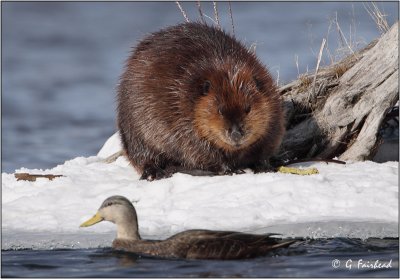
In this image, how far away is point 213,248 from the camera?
24.8ft

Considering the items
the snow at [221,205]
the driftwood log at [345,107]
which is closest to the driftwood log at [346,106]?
the driftwood log at [345,107]

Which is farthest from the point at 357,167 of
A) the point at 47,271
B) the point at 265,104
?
the point at 47,271

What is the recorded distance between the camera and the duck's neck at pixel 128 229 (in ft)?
26.2

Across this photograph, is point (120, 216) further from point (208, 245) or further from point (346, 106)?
point (346, 106)

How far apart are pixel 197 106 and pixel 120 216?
170cm

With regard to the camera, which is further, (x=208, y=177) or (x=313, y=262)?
(x=208, y=177)

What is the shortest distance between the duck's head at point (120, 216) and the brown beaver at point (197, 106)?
4.79ft

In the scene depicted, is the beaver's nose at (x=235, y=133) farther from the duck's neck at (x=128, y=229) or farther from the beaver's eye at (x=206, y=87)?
the duck's neck at (x=128, y=229)

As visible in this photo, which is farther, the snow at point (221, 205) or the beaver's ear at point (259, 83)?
the beaver's ear at point (259, 83)

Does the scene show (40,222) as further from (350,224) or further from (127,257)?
(350,224)

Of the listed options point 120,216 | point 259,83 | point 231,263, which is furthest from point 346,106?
point 231,263

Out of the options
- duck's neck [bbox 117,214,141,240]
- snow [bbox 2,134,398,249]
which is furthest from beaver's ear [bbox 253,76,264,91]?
duck's neck [bbox 117,214,141,240]

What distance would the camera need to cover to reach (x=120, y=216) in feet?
26.3

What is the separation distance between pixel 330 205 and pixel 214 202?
984 millimetres
